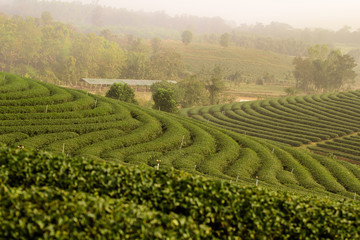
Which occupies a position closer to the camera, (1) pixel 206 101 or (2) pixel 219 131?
(2) pixel 219 131

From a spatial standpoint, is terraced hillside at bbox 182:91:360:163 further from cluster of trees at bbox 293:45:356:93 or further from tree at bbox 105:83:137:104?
cluster of trees at bbox 293:45:356:93

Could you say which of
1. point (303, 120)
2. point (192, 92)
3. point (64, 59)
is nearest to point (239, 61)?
A: point (64, 59)

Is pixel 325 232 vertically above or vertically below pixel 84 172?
below

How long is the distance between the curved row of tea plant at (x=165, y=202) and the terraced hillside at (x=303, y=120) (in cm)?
4141

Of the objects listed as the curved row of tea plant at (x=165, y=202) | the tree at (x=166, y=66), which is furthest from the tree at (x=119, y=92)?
the tree at (x=166, y=66)

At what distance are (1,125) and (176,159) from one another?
47.2ft

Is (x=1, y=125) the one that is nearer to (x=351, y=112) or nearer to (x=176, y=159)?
(x=176, y=159)

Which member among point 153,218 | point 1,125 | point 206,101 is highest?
point 153,218

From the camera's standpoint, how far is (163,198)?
11.0 metres

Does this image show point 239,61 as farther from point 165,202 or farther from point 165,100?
point 165,202

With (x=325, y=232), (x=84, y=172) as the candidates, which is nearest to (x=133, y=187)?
(x=84, y=172)

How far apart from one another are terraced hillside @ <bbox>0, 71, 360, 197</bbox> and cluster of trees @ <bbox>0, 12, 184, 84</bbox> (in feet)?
287

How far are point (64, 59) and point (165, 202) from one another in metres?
133

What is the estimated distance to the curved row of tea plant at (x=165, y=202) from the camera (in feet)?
30.3
